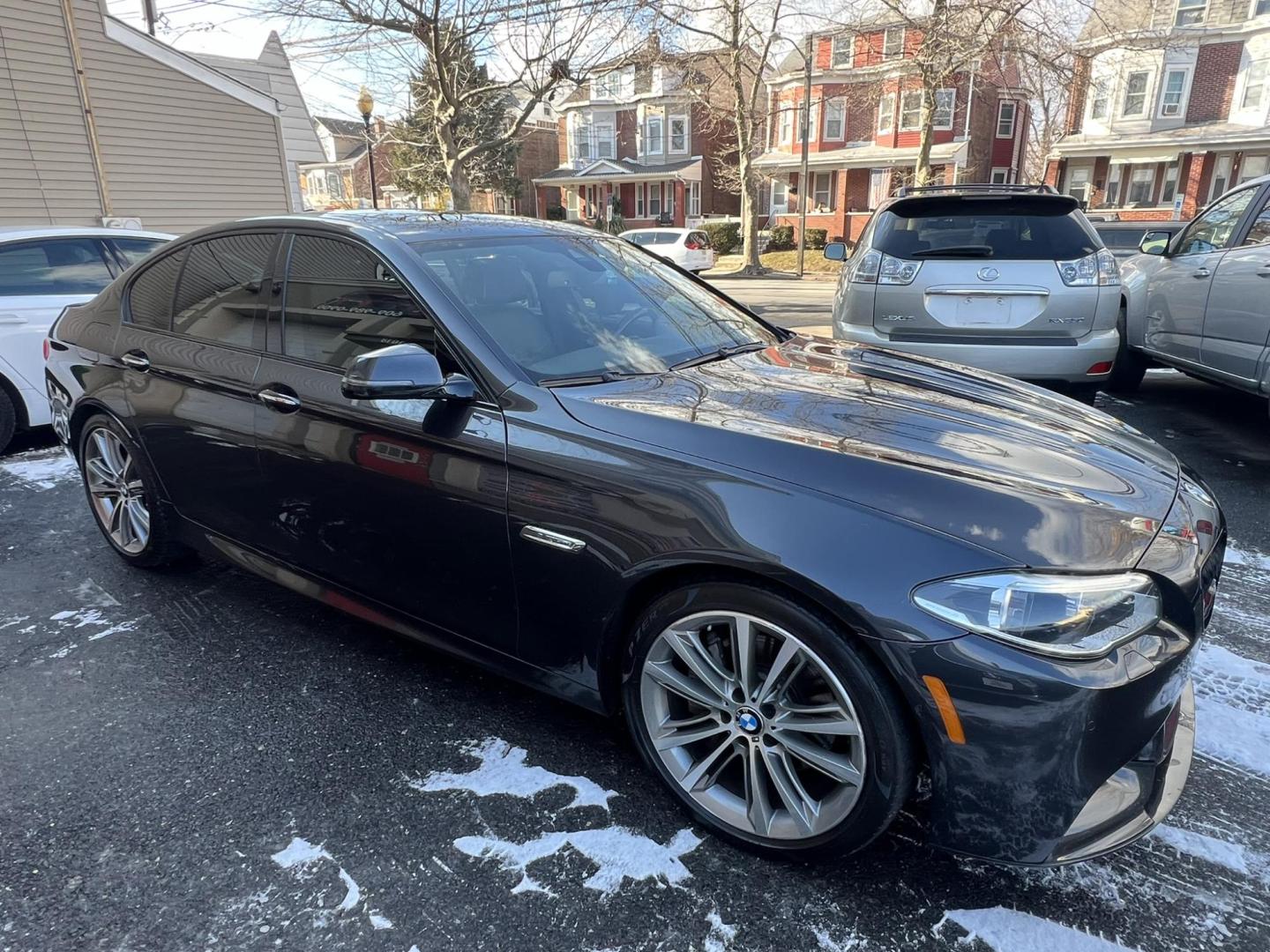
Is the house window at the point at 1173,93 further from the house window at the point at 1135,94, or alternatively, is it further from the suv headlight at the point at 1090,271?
the suv headlight at the point at 1090,271

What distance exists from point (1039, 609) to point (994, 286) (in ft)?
12.7

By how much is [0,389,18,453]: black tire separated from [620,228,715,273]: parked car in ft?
63.8

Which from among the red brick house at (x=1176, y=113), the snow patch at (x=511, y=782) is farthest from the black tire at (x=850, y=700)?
the red brick house at (x=1176, y=113)

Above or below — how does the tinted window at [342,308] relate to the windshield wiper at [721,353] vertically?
above

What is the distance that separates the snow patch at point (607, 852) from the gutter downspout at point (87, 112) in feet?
43.4

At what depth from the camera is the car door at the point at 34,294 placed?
5535 millimetres

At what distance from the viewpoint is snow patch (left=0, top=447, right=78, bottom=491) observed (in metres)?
5.19

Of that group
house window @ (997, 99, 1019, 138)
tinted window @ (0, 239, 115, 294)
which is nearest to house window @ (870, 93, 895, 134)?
house window @ (997, 99, 1019, 138)

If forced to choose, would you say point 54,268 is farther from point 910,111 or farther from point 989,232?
point 910,111

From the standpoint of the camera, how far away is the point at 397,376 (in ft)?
7.43

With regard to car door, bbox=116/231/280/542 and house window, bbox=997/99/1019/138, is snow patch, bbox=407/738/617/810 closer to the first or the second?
car door, bbox=116/231/280/542

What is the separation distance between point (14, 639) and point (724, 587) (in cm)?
305

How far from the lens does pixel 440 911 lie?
195 centimetres

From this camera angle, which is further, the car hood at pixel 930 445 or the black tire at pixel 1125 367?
the black tire at pixel 1125 367
